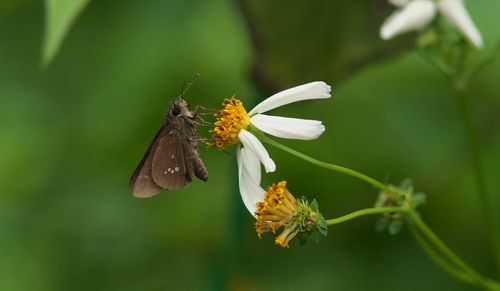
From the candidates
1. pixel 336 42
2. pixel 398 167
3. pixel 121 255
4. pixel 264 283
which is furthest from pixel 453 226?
pixel 121 255

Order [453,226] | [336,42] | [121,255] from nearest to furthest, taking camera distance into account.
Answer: [336,42] < [453,226] < [121,255]

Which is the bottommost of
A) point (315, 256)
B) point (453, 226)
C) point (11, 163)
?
point (11, 163)

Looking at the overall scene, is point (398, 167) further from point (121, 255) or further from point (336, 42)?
point (121, 255)

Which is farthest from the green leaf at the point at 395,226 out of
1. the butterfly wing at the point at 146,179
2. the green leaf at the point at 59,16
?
the green leaf at the point at 59,16

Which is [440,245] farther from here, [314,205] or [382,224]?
[314,205]

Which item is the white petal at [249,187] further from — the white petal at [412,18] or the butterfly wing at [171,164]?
the white petal at [412,18]

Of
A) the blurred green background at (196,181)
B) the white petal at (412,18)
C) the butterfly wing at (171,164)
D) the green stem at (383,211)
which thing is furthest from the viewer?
the blurred green background at (196,181)

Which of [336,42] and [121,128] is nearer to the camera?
[336,42]
